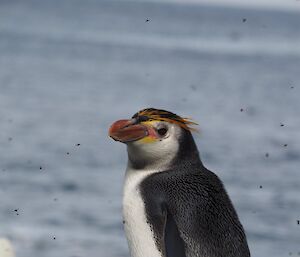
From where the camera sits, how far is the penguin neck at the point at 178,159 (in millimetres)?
4973

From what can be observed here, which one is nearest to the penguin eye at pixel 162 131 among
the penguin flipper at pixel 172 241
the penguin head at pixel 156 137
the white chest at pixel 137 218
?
the penguin head at pixel 156 137

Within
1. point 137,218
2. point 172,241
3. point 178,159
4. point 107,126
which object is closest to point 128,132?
point 178,159

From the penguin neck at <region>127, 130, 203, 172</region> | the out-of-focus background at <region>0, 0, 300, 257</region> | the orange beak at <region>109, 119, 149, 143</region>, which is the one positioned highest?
the orange beak at <region>109, 119, 149, 143</region>

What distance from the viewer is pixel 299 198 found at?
50.1 ft

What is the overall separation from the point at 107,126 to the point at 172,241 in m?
18.8

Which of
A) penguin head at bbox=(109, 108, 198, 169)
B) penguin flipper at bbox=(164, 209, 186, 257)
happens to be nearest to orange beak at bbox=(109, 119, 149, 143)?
penguin head at bbox=(109, 108, 198, 169)

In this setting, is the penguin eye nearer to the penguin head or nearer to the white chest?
the penguin head

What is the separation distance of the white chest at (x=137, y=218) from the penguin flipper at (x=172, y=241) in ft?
0.58

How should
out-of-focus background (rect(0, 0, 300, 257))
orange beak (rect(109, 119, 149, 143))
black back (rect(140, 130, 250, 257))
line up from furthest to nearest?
1. out-of-focus background (rect(0, 0, 300, 257))
2. orange beak (rect(109, 119, 149, 143))
3. black back (rect(140, 130, 250, 257))

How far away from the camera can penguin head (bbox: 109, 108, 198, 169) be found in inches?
195

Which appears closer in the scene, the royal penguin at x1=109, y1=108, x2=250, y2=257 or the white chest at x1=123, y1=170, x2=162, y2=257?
the royal penguin at x1=109, y1=108, x2=250, y2=257

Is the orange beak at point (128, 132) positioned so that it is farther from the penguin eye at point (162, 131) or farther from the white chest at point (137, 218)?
the white chest at point (137, 218)

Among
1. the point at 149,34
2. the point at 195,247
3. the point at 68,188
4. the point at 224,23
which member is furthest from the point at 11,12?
the point at 195,247

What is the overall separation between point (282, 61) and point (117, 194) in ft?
136
